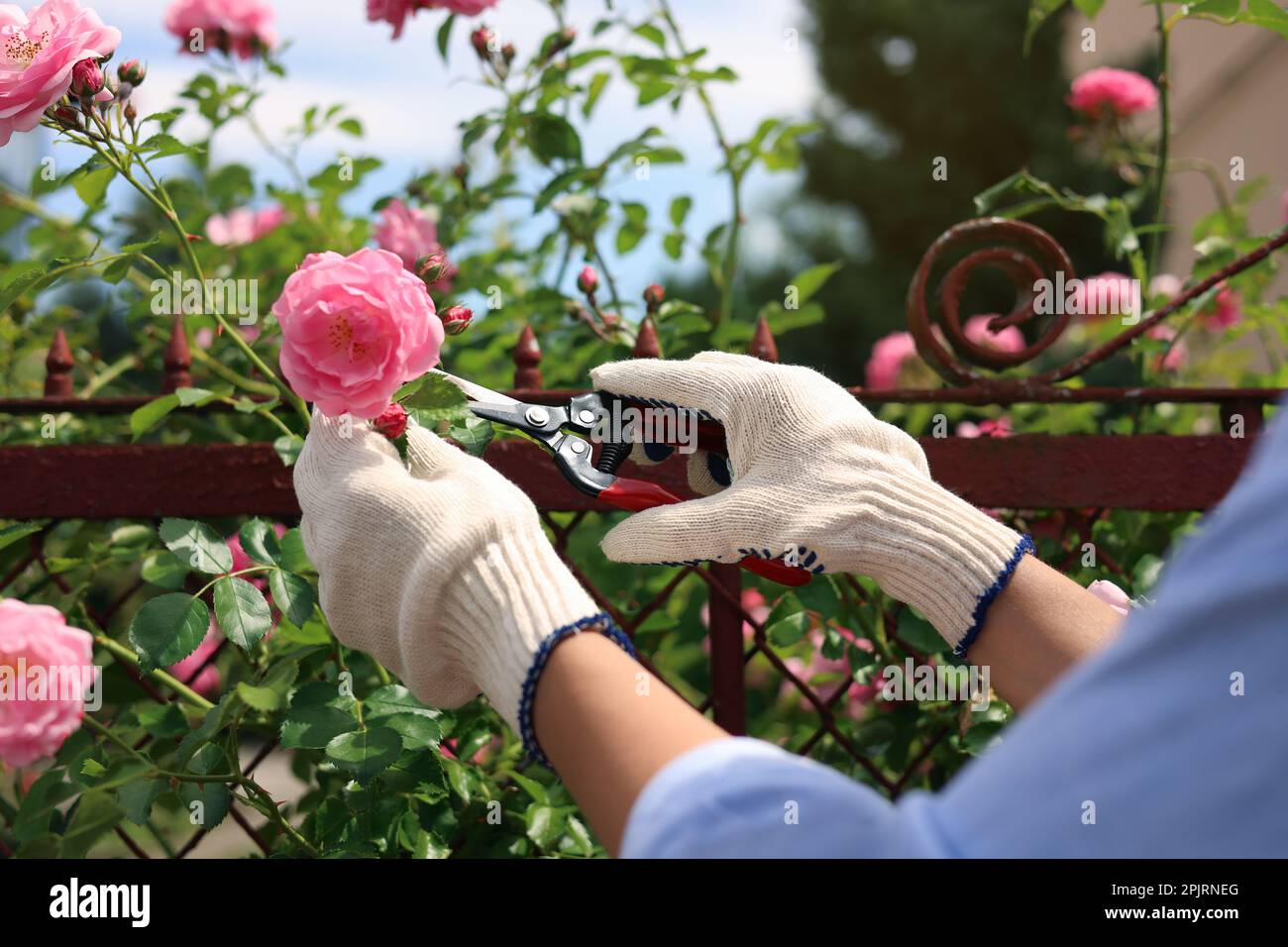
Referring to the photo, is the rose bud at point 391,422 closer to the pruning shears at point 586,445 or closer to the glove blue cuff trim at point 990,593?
the pruning shears at point 586,445

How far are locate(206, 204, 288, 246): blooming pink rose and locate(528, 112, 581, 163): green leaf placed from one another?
0.74 metres

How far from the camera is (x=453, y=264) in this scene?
223 centimetres

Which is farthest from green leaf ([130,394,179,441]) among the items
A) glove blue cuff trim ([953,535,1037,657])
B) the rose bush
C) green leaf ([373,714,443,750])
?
glove blue cuff trim ([953,535,1037,657])

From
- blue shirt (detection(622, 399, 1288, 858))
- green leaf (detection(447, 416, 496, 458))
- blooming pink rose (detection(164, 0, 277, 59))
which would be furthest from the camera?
blooming pink rose (detection(164, 0, 277, 59))

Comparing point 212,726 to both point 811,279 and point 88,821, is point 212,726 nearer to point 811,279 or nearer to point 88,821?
point 88,821

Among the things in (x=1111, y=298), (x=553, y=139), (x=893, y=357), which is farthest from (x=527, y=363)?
(x=893, y=357)

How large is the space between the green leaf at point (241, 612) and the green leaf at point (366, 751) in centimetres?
15

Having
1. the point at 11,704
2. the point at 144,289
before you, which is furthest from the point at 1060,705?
the point at 144,289

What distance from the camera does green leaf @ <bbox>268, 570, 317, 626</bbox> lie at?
132cm

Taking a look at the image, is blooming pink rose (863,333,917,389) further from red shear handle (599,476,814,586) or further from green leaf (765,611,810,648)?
red shear handle (599,476,814,586)

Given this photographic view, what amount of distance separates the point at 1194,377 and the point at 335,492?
7.74 feet

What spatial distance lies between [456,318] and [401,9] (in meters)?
0.94

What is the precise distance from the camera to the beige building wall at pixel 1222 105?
32.7ft

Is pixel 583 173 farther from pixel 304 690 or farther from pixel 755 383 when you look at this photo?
pixel 304 690
